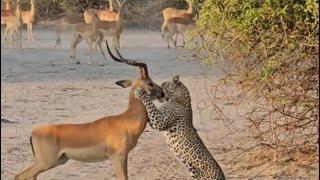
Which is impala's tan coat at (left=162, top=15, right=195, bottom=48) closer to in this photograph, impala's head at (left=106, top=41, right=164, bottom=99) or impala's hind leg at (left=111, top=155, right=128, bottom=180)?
impala's head at (left=106, top=41, right=164, bottom=99)

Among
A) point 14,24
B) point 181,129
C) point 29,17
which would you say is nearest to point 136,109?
point 181,129

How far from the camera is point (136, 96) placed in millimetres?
6648

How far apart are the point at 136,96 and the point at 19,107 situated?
495cm

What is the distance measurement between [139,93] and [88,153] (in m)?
0.68

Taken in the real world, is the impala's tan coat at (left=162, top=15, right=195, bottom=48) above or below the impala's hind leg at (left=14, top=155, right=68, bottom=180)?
below

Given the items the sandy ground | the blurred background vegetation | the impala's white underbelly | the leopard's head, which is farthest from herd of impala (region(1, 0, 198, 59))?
the impala's white underbelly

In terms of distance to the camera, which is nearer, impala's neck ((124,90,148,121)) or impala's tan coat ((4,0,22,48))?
impala's neck ((124,90,148,121))

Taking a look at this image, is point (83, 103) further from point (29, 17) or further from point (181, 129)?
point (29, 17)

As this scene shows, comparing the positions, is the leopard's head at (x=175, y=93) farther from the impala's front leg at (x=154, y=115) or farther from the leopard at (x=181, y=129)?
the impala's front leg at (x=154, y=115)

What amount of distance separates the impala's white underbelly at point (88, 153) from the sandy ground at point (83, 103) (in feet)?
2.90

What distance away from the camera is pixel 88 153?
6383mm

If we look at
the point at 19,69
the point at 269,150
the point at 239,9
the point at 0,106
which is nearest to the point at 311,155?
the point at 269,150

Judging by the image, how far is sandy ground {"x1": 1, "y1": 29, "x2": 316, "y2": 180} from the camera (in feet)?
25.4

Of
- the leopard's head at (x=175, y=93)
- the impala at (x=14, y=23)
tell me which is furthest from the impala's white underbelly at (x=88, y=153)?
the impala at (x=14, y=23)
